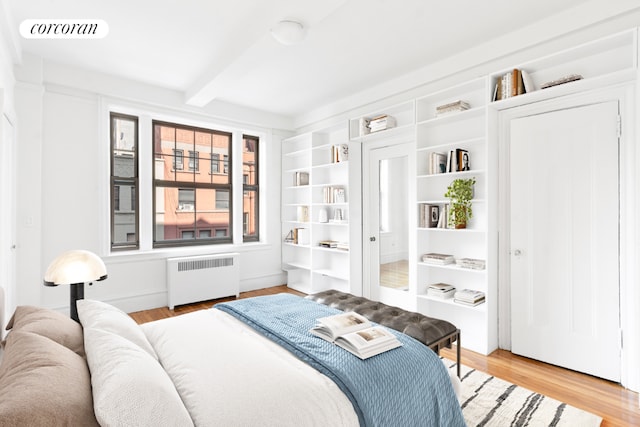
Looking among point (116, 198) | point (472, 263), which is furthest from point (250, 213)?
point (472, 263)

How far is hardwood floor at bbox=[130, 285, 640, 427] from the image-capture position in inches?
79.7

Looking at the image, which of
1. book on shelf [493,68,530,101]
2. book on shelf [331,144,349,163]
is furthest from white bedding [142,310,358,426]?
book on shelf [331,144,349,163]

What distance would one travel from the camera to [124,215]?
4109 millimetres

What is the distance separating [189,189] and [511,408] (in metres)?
4.22

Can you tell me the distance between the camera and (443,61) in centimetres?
322

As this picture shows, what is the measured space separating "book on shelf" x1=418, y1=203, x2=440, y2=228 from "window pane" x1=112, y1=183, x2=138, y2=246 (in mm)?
3427

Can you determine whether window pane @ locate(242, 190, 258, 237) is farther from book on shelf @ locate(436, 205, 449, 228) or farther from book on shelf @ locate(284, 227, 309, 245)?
book on shelf @ locate(436, 205, 449, 228)

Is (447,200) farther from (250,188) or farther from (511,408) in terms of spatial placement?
(250,188)

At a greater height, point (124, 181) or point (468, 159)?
Answer: point (468, 159)

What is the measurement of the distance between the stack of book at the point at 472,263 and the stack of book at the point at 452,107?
1396 millimetres

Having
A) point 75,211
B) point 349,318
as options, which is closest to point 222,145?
point 75,211

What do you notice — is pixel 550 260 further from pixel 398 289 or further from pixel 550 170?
pixel 398 289

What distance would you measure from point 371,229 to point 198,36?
2.79m

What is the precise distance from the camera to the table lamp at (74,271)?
6.25 ft
